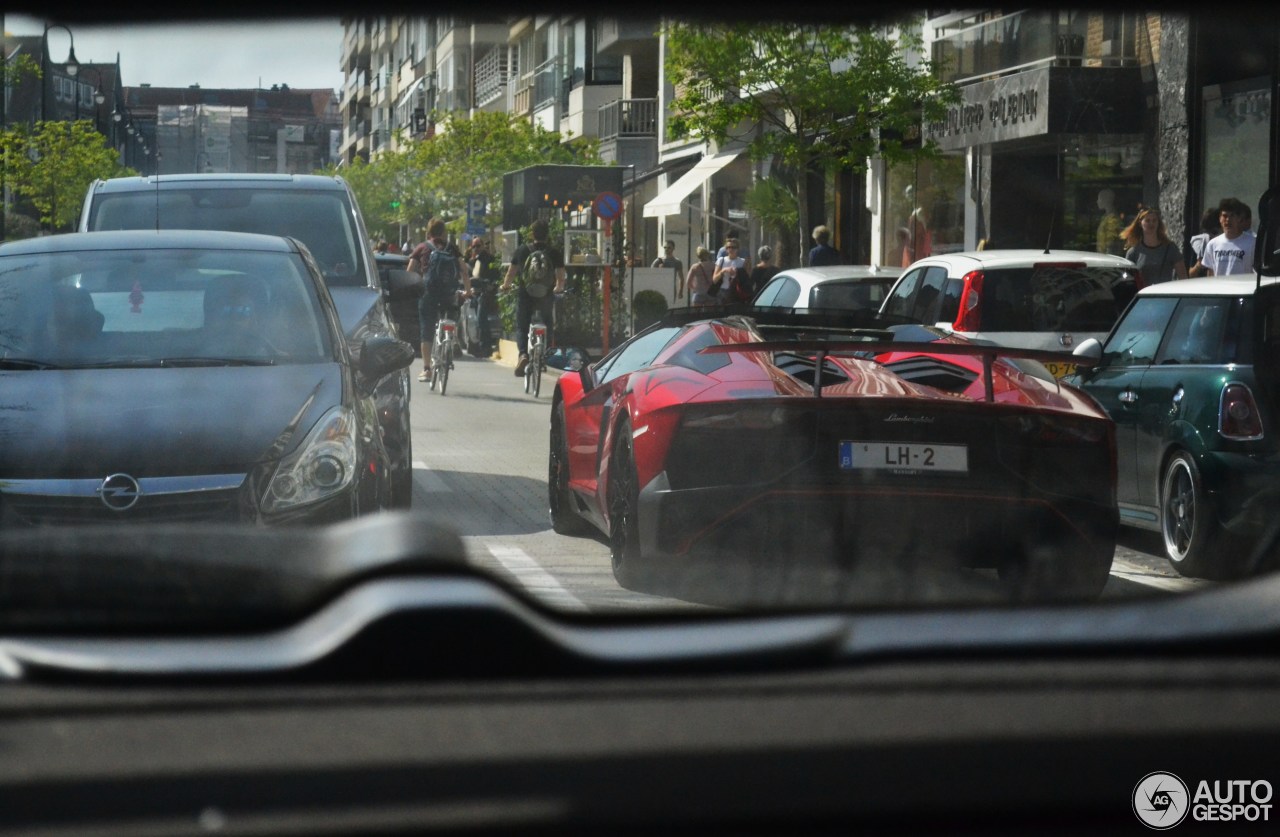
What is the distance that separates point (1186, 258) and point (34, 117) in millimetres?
15794

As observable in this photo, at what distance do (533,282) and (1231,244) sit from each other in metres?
9.41

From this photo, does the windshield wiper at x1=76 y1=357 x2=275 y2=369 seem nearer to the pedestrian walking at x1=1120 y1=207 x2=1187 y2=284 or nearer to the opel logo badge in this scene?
the opel logo badge

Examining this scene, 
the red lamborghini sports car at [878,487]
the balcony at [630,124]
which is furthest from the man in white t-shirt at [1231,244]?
the balcony at [630,124]

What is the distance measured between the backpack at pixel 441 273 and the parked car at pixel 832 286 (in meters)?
5.90

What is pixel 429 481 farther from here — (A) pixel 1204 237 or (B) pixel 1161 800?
(A) pixel 1204 237

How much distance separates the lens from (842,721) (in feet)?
4.58

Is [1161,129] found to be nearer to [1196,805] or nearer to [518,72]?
[518,72]

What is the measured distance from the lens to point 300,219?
9.46m

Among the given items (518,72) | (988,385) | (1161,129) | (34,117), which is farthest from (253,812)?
(1161,129)

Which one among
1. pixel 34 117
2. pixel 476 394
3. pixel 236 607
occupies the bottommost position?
pixel 476 394

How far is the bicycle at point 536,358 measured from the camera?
773 inches

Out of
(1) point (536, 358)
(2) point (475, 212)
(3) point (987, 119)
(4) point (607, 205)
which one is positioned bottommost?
(1) point (536, 358)

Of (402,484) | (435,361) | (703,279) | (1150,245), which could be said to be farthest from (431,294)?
(402,484)

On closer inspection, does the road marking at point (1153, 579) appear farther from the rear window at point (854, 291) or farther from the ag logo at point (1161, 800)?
the rear window at point (854, 291)
